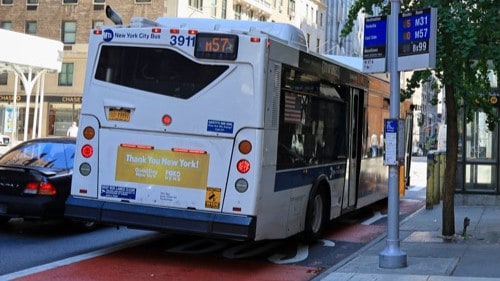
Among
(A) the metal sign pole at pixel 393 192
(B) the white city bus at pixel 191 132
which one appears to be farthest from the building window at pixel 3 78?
(A) the metal sign pole at pixel 393 192

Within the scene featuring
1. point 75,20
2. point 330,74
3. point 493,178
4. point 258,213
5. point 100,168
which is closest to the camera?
point 258,213

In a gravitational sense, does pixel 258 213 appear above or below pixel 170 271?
above

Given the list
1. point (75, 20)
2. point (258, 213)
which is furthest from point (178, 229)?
point (75, 20)

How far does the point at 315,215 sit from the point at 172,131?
3093mm

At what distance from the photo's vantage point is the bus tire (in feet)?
29.9

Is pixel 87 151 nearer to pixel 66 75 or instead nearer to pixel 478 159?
pixel 478 159

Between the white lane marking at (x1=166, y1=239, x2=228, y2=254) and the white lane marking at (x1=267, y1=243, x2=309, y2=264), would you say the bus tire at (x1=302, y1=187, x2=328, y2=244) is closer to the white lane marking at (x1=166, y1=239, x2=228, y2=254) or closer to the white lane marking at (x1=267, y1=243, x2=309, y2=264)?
the white lane marking at (x1=267, y1=243, x2=309, y2=264)

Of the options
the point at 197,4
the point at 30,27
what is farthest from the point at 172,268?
the point at 30,27

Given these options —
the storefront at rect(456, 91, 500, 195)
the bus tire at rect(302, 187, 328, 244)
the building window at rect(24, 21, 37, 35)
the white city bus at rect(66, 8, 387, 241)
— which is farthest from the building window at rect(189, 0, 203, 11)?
the white city bus at rect(66, 8, 387, 241)

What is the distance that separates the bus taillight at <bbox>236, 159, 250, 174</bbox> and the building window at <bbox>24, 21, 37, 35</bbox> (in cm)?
4697

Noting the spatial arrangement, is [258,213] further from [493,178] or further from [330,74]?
[493,178]

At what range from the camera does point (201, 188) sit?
7523 millimetres

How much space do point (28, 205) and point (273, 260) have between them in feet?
12.1

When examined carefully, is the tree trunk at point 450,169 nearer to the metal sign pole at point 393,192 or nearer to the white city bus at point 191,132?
the metal sign pole at point 393,192
